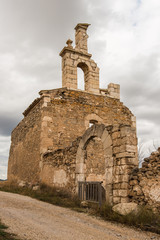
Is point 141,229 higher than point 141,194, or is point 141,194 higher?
point 141,194

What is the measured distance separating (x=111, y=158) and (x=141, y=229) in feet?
7.33

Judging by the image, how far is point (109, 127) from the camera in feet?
21.5

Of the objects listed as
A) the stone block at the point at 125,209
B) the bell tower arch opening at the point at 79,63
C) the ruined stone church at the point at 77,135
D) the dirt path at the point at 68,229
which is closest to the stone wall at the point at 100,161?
the ruined stone church at the point at 77,135

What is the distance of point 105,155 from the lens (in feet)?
21.4

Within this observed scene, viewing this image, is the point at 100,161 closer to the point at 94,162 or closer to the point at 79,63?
the point at 94,162

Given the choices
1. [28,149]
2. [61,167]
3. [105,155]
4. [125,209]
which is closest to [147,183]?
[125,209]

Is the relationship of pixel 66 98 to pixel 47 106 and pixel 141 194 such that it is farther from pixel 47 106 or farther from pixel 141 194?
pixel 141 194

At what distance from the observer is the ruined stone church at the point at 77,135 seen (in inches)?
240

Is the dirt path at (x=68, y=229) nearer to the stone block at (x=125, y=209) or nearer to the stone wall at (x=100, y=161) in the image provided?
the stone block at (x=125, y=209)

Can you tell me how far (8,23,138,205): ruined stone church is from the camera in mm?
6105

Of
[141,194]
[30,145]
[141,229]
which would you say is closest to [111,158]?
[141,194]

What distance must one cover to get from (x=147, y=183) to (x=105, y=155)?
1.67 meters

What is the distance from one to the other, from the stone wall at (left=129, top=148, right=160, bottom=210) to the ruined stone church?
264 millimetres

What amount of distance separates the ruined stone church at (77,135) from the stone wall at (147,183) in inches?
10.4
